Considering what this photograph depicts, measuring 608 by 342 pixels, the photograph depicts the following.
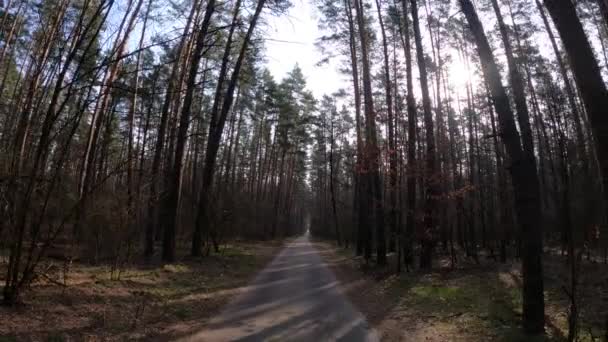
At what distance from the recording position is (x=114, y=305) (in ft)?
22.4

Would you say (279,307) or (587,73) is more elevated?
(587,73)

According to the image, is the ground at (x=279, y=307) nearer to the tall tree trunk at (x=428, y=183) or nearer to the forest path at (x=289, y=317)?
the forest path at (x=289, y=317)

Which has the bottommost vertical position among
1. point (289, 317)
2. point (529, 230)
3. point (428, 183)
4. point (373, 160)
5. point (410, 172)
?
point (289, 317)

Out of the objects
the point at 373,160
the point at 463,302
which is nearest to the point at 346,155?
the point at 373,160

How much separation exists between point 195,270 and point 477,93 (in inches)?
824

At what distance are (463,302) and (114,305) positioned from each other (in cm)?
680

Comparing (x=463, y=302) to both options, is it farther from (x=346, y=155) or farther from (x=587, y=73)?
(x=346, y=155)

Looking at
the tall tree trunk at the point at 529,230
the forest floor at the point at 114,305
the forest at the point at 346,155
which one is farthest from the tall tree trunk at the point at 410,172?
the forest floor at the point at 114,305

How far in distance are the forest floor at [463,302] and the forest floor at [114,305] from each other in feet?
10.9

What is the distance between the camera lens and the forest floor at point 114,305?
5.24m

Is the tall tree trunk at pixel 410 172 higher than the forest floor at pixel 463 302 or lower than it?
higher

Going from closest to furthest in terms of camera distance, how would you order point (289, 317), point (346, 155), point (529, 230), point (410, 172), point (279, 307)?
point (529, 230) < point (289, 317) < point (279, 307) < point (410, 172) < point (346, 155)

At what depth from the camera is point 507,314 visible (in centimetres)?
763

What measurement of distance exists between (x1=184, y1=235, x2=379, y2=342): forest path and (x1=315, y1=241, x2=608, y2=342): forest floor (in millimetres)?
456
